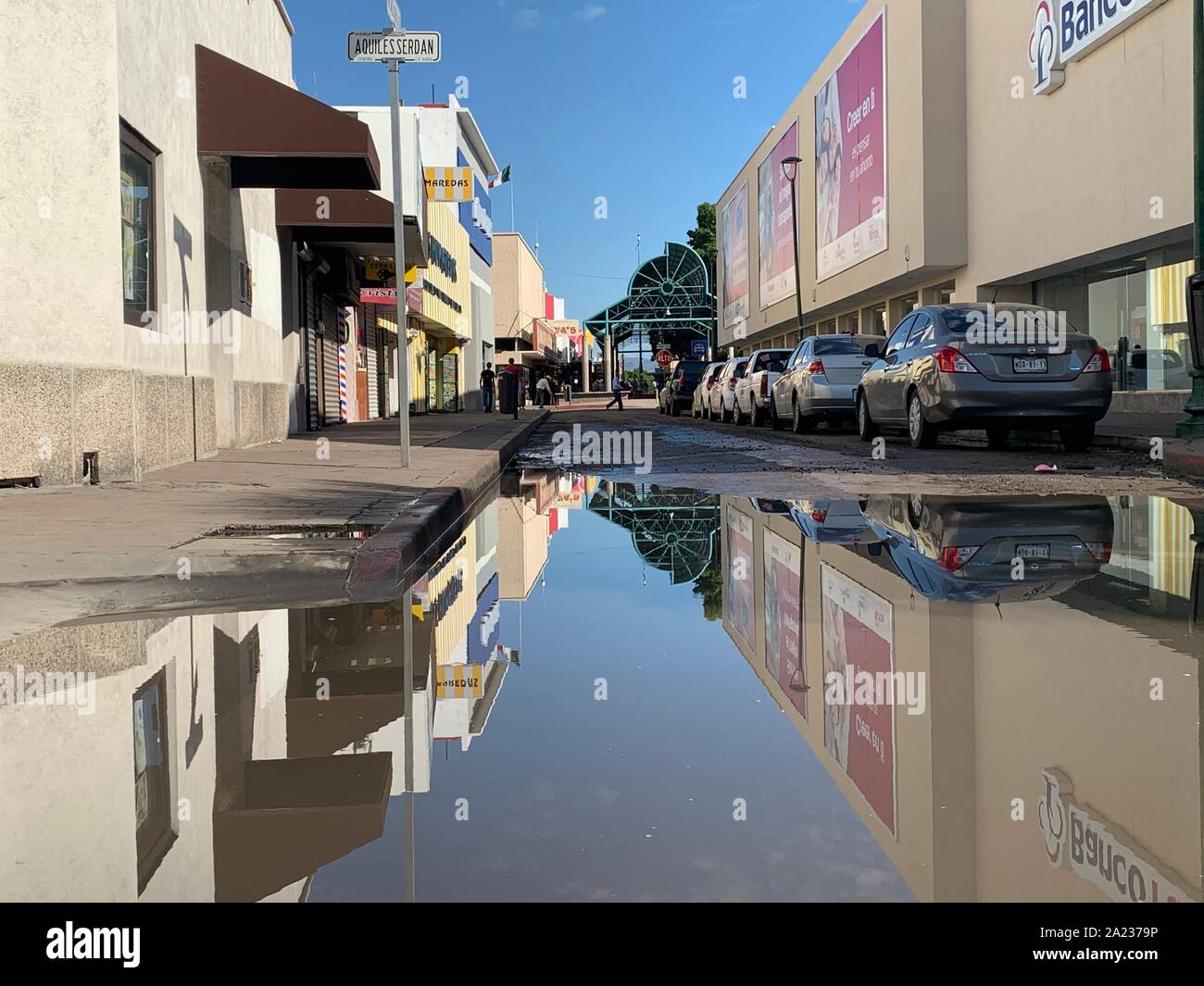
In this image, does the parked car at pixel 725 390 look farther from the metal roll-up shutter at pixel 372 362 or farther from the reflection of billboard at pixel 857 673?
the reflection of billboard at pixel 857 673

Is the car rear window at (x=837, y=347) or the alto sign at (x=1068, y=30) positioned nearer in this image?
the car rear window at (x=837, y=347)

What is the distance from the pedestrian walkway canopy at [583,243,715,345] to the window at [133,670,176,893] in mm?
79685

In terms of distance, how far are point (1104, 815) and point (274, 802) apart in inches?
78.6

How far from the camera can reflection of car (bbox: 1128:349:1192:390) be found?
2405cm

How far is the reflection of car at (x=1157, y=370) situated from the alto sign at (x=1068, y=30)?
20.4 feet

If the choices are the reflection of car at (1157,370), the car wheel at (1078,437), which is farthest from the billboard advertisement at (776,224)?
the car wheel at (1078,437)

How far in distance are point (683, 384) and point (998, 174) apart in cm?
1312

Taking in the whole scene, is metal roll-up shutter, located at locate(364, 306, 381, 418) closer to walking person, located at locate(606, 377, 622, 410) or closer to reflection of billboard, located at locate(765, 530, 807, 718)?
walking person, located at locate(606, 377, 622, 410)

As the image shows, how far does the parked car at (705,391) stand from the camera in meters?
34.9

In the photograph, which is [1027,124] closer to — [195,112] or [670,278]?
[195,112]

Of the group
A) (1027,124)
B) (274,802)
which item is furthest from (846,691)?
(1027,124)

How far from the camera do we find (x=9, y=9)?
392 inches
